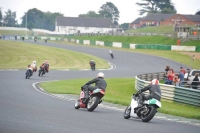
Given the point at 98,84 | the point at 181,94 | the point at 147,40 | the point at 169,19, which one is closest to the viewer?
the point at 98,84

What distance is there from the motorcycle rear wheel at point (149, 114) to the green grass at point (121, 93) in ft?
9.68

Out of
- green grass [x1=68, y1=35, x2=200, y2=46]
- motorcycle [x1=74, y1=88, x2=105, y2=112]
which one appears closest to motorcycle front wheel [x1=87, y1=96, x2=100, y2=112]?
motorcycle [x1=74, y1=88, x2=105, y2=112]

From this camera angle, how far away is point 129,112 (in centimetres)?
1472

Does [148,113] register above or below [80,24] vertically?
below

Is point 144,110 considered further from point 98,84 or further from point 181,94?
point 181,94

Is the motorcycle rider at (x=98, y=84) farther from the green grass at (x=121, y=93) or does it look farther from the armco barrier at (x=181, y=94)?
the armco barrier at (x=181, y=94)

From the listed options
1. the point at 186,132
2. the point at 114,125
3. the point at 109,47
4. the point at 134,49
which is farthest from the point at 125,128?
the point at 109,47

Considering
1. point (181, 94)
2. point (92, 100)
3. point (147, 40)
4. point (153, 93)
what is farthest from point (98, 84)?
point (147, 40)

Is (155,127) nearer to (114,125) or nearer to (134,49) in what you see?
(114,125)

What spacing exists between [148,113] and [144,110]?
0.23 meters

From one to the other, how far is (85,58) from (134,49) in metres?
20.4

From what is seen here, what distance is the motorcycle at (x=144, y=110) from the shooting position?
45.3 feet

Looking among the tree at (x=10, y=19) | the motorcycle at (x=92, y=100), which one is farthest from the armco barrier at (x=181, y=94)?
the tree at (x=10, y=19)

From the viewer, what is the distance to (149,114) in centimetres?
1385
